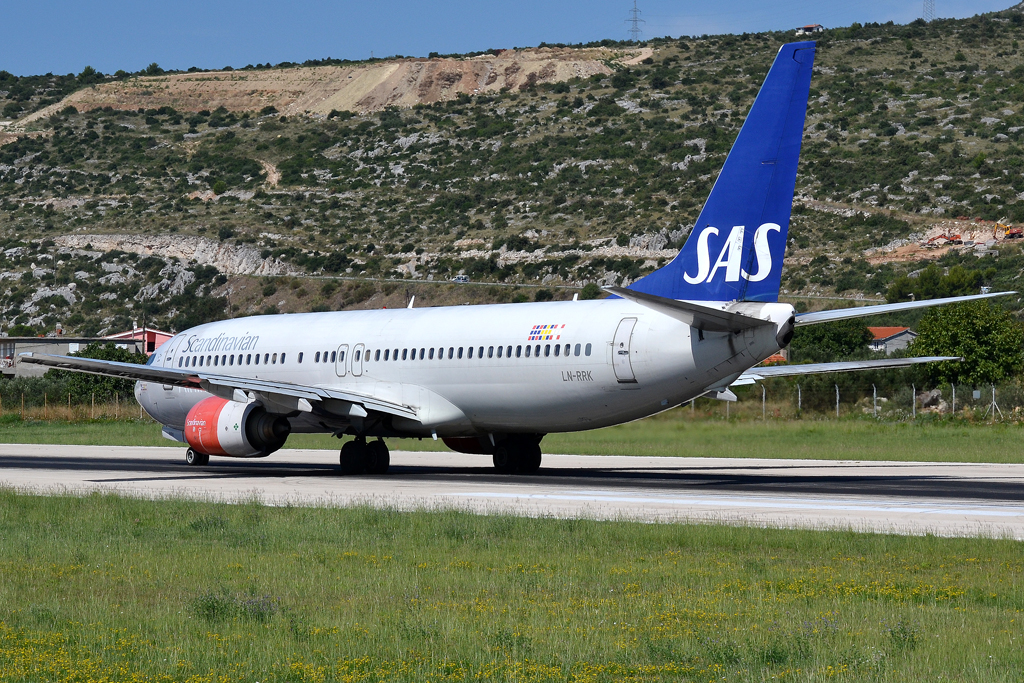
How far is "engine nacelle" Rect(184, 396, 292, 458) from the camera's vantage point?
3033cm

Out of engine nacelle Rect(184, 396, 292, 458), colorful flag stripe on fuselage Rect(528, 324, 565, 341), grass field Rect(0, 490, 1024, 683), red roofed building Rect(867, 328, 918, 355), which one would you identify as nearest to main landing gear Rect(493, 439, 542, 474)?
colorful flag stripe on fuselage Rect(528, 324, 565, 341)

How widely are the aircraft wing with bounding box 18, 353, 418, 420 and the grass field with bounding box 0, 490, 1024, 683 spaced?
10.8 metres

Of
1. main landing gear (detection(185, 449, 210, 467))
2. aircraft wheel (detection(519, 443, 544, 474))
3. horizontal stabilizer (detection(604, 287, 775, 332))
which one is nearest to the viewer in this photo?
horizontal stabilizer (detection(604, 287, 775, 332))

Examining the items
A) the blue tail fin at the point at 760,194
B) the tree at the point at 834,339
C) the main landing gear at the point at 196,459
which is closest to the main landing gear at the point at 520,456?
the blue tail fin at the point at 760,194

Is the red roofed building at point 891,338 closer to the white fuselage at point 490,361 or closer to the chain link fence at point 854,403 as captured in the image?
the chain link fence at point 854,403

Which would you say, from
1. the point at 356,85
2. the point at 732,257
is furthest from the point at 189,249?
the point at 732,257

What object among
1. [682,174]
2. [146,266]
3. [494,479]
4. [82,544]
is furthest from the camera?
[682,174]

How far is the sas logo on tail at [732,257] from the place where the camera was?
2522cm

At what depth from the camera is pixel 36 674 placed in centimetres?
912

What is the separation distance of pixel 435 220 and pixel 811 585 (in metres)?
99.8

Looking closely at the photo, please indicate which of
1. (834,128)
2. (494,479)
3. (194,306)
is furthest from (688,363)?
(834,128)

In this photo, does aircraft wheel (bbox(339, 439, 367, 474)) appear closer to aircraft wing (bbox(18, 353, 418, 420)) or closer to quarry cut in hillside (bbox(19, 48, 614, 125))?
aircraft wing (bbox(18, 353, 418, 420))

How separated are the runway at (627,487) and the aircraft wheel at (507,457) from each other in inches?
16.8

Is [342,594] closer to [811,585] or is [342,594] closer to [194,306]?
[811,585]
